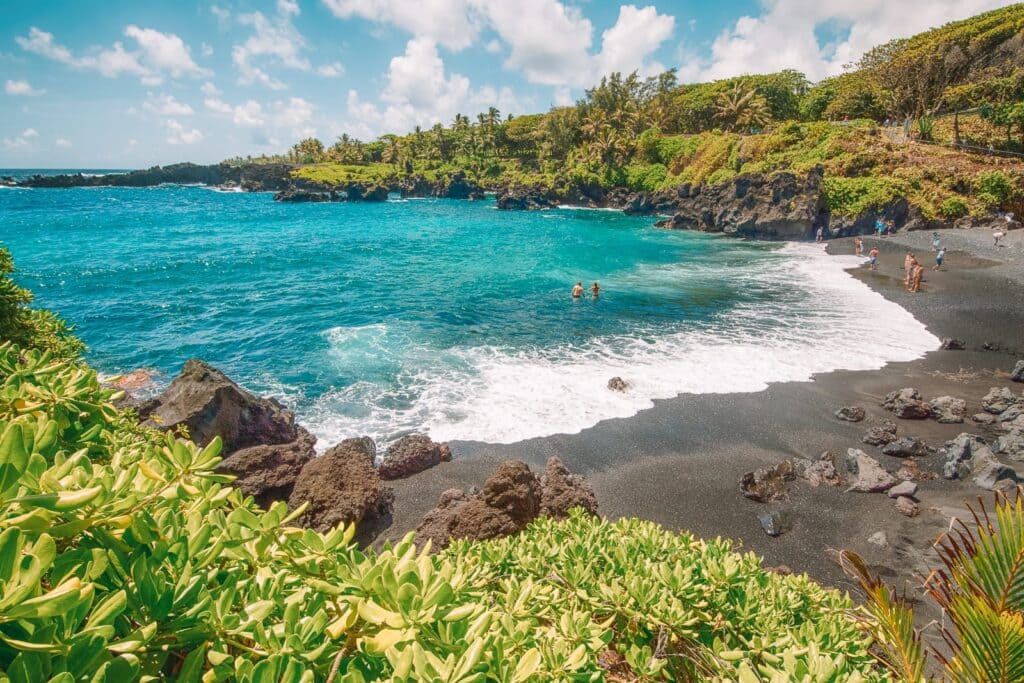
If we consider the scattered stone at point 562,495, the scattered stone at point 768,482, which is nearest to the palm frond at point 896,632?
the scattered stone at point 562,495

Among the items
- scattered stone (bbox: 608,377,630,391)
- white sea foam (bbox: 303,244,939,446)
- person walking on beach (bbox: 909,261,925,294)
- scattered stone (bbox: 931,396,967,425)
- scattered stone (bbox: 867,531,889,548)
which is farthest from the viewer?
person walking on beach (bbox: 909,261,925,294)

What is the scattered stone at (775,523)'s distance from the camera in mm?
10086

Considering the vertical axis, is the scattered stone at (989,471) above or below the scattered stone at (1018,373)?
below

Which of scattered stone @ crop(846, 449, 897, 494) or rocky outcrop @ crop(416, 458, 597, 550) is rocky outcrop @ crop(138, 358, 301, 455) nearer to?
rocky outcrop @ crop(416, 458, 597, 550)

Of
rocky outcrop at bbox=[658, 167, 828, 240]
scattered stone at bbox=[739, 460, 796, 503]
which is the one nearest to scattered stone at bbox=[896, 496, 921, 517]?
scattered stone at bbox=[739, 460, 796, 503]

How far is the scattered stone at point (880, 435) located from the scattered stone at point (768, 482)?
3.13 meters

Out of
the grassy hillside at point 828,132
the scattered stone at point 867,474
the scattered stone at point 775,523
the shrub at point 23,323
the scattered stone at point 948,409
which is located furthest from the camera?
the grassy hillside at point 828,132

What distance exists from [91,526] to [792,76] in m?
107

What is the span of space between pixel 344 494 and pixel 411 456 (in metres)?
2.47

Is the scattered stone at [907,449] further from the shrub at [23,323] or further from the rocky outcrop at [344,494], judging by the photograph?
the shrub at [23,323]

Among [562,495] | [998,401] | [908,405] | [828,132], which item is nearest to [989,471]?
[908,405]

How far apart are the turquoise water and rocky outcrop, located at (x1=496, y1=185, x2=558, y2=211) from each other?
1234 inches

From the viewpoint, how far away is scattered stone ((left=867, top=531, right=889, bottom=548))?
9.66 meters

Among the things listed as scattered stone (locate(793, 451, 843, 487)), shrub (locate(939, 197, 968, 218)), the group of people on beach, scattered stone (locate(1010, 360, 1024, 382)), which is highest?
shrub (locate(939, 197, 968, 218))
